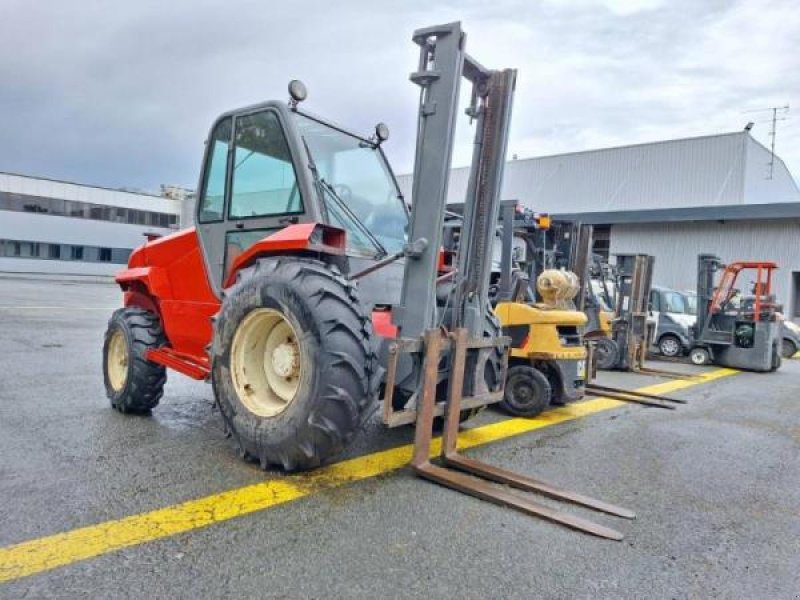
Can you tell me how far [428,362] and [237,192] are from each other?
2.19m

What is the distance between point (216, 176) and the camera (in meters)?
4.95

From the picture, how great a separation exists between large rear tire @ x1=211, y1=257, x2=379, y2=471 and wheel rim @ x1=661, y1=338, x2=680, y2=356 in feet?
39.7

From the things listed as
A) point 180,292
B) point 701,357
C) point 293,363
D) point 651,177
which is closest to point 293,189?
point 293,363

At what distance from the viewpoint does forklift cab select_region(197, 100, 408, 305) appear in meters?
4.16

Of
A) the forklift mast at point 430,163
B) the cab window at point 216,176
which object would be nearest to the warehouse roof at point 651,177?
the cab window at point 216,176

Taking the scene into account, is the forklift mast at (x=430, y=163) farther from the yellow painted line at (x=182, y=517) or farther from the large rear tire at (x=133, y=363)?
the large rear tire at (x=133, y=363)

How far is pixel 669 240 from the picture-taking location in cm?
→ 2381

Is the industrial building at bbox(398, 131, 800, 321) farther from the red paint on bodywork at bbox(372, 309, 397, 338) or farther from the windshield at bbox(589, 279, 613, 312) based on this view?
the red paint on bodywork at bbox(372, 309, 397, 338)

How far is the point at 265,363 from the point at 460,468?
1518mm

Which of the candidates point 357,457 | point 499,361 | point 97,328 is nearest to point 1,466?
point 357,457

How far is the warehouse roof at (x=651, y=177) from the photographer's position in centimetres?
2586

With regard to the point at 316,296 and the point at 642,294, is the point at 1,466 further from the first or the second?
the point at 642,294

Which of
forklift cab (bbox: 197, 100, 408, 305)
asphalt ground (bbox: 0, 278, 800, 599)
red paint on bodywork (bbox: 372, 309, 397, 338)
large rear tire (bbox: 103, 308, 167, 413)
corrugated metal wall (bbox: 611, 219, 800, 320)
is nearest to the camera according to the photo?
asphalt ground (bbox: 0, 278, 800, 599)

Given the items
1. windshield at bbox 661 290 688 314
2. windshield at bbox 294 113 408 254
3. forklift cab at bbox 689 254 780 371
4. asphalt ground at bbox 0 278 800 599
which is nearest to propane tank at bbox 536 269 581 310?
asphalt ground at bbox 0 278 800 599
